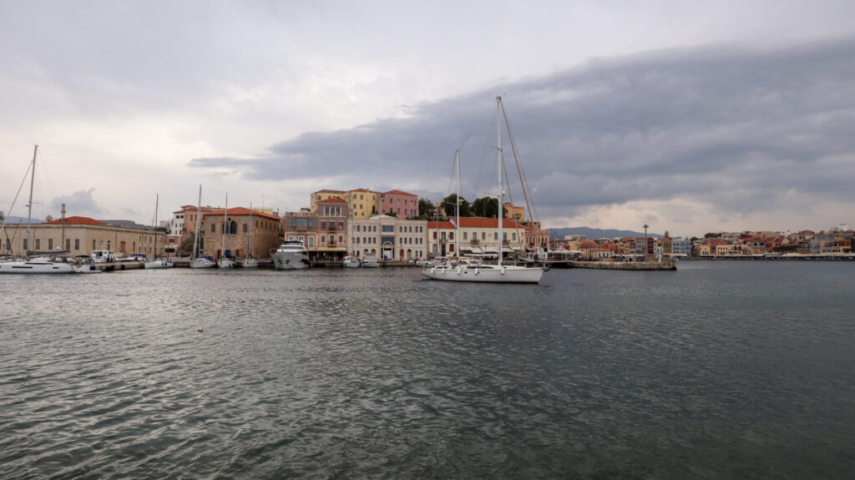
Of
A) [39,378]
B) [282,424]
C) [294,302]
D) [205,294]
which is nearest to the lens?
[282,424]

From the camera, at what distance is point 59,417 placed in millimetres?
9609

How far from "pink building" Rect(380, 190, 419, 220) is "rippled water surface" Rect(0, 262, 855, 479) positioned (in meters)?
105

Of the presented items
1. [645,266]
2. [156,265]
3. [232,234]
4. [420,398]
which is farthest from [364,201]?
[420,398]

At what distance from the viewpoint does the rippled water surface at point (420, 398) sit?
26.2ft

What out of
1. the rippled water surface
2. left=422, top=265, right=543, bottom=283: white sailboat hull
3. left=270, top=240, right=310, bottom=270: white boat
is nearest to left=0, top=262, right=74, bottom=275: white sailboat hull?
left=270, top=240, right=310, bottom=270: white boat

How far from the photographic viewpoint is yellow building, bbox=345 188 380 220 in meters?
123

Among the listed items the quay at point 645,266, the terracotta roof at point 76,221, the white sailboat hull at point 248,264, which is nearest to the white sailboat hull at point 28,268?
the white sailboat hull at point 248,264

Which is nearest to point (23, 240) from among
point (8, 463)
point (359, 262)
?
point (359, 262)

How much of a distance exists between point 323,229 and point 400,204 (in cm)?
3982

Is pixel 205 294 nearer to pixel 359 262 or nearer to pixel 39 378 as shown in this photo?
pixel 39 378

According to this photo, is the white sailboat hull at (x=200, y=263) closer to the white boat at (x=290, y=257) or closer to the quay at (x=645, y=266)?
the white boat at (x=290, y=257)

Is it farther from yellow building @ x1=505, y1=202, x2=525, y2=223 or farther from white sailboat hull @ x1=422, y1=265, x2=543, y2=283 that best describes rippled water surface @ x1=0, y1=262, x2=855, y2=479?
yellow building @ x1=505, y1=202, x2=525, y2=223

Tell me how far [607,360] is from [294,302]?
71.2 ft

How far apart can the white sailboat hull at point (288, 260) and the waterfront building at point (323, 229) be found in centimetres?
1432
